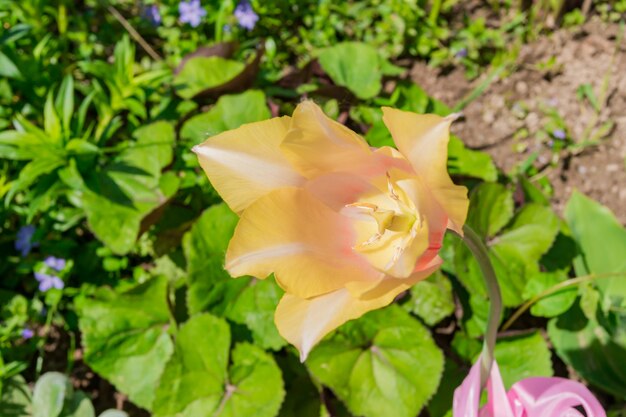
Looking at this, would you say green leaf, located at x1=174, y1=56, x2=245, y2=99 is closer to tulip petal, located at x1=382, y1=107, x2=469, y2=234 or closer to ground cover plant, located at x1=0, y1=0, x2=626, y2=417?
ground cover plant, located at x1=0, y1=0, x2=626, y2=417

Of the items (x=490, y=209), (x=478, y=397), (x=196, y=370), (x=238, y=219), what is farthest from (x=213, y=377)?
(x=490, y=209)

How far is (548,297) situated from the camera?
160 centimetres

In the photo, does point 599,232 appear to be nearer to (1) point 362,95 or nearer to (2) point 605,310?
(2) point 605,310

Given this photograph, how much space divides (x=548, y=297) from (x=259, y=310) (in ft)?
2.44

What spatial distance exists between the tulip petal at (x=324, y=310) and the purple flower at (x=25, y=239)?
1360 mm

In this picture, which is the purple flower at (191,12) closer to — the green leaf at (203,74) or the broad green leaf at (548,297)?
the green leaf at (203,74)

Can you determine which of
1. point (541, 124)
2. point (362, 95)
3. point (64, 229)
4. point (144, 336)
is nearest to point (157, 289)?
point (144, 336)

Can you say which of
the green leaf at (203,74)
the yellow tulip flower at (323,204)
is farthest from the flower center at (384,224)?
the green leaf at (203,74)

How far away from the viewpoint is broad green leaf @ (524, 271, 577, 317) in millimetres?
1572

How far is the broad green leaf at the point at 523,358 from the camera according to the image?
1.64 metres

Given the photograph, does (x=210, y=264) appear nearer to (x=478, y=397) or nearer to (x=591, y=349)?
(x=478, y=397)

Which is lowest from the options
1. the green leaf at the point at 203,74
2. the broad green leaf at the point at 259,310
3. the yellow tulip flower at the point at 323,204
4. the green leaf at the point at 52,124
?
the broad green leaf at the point at 259,310

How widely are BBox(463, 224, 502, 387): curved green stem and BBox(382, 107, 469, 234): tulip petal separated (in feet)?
0.52

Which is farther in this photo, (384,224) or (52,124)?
(52,124)
